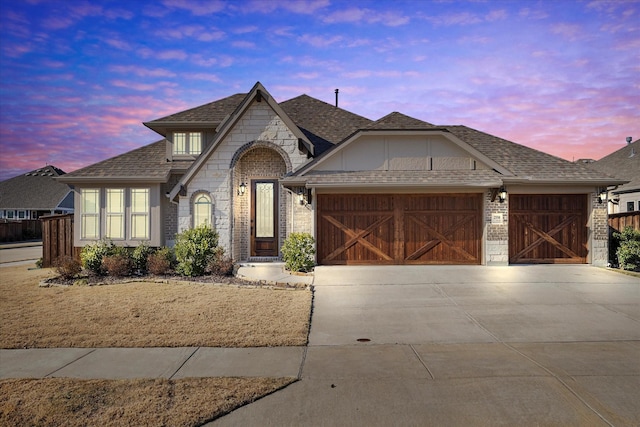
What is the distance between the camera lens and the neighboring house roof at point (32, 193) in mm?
45219

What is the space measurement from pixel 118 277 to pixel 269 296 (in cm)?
592

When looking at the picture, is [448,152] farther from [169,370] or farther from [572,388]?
[169,370]

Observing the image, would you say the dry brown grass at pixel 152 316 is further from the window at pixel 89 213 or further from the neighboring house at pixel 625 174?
the neighboring house at pixel 625 174

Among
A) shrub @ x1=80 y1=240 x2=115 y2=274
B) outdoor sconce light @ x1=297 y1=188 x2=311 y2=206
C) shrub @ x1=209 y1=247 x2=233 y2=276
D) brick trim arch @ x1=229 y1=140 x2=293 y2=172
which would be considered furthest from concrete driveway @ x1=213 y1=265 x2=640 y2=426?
shrub @ x1=80 y1=240 x2=115 y2=274

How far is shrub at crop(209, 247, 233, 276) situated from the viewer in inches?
491

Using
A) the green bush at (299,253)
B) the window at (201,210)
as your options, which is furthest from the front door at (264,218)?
the green bush at (299,253)

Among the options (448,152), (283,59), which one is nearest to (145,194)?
(283,59)

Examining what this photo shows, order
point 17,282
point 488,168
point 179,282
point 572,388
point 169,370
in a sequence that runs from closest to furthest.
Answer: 1. point 572,388
2. point 169,370
3. point 179,282
4. point 17,282
5. point 488,168

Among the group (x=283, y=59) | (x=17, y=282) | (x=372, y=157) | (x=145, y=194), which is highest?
(x=283, y=59)

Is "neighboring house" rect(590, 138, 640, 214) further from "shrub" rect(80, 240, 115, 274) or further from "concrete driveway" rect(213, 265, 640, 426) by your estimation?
"shrub" rect(80, 240, 115, 274)

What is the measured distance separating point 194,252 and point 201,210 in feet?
8.17

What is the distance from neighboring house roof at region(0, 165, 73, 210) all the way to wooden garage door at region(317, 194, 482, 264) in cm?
4247

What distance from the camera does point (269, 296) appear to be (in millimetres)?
9766

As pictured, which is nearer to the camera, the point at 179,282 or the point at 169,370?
the point at 169,370
